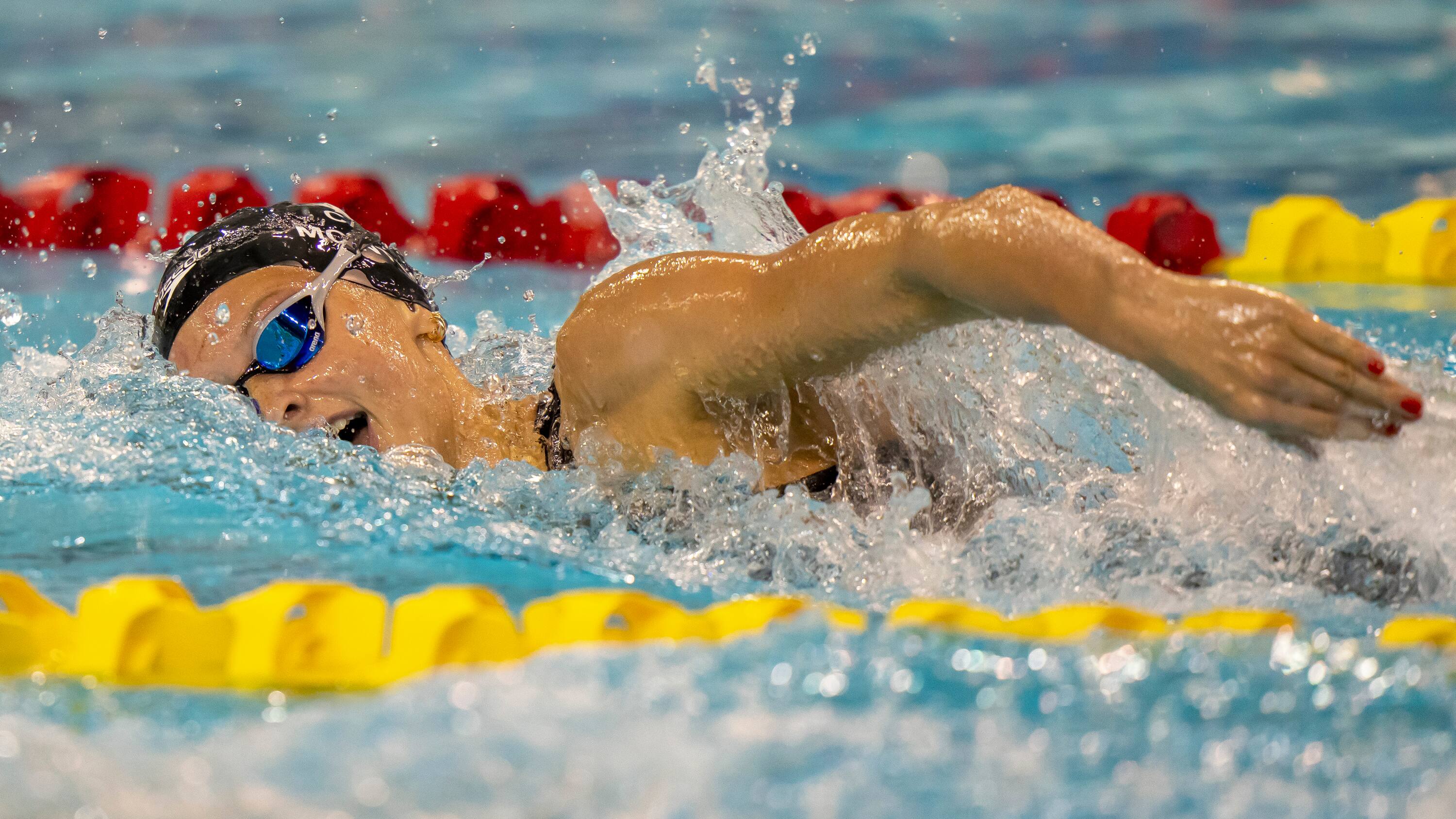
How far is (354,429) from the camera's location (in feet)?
5.78

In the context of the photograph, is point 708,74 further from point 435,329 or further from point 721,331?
point 721,331

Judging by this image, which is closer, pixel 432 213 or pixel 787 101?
pixel 432 213

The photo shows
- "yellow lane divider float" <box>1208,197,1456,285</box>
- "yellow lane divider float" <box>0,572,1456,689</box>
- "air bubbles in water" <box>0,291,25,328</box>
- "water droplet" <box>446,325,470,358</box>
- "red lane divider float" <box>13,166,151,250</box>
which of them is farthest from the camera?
"red lane divider float" <box>13,166,151,250</box>

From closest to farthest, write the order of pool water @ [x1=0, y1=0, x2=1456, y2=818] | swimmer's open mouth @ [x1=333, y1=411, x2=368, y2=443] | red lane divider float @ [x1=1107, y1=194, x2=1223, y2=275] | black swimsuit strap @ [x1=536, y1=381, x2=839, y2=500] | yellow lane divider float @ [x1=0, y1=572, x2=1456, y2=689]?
pool water @ [x1=0, y1=0, x2=1456, y2=818]
yellow lane divider float @ [x1=0, y1=572, x2=1456, y2=689]
black swimsuit strap @ [x1=536, y1=381, x2=839, y2=500]
swimmer's open mouth @ [x1=333, y1=411, x2=368, y2=443]
red lane divider float @ [x1=1107, y1=194, x2=1223, y2=275]

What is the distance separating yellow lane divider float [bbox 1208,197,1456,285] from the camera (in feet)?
11.8

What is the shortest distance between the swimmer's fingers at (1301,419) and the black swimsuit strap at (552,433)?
2.96 feet

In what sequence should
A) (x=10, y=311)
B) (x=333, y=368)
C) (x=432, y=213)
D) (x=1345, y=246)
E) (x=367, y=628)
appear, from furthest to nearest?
1. (x=432, y=213)
2. (x=1345, y=246)
3. (x=10, y=311)
4. (x=333, y=368)
5. (x=367, y=628)

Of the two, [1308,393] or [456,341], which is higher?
[1308,393]

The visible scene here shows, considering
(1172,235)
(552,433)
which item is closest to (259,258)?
(552,433)

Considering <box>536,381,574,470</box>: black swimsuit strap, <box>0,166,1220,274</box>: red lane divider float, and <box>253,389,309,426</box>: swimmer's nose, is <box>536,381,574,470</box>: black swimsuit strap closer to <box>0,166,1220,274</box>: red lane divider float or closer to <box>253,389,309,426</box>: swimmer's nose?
<box>253,389,309,426</box>: swimmer's nose

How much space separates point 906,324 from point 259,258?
94cm

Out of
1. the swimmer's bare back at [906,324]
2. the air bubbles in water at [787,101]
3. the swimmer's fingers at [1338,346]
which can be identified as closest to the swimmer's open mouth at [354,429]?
the swimmer's bare back at [906,324]

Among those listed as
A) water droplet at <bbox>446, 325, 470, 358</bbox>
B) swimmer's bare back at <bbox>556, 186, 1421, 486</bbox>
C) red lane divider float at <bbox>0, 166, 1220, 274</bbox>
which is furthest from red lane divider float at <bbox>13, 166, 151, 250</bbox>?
swimmer's bare back at <bbox>556, 186, 1421, 486</bbox>

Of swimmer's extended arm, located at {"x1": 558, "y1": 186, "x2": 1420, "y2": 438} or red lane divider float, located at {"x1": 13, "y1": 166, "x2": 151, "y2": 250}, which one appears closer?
swimmer's extended arm, located at {"x1": 558, "y1": 186, "x2": 1420, "y2": 438}
